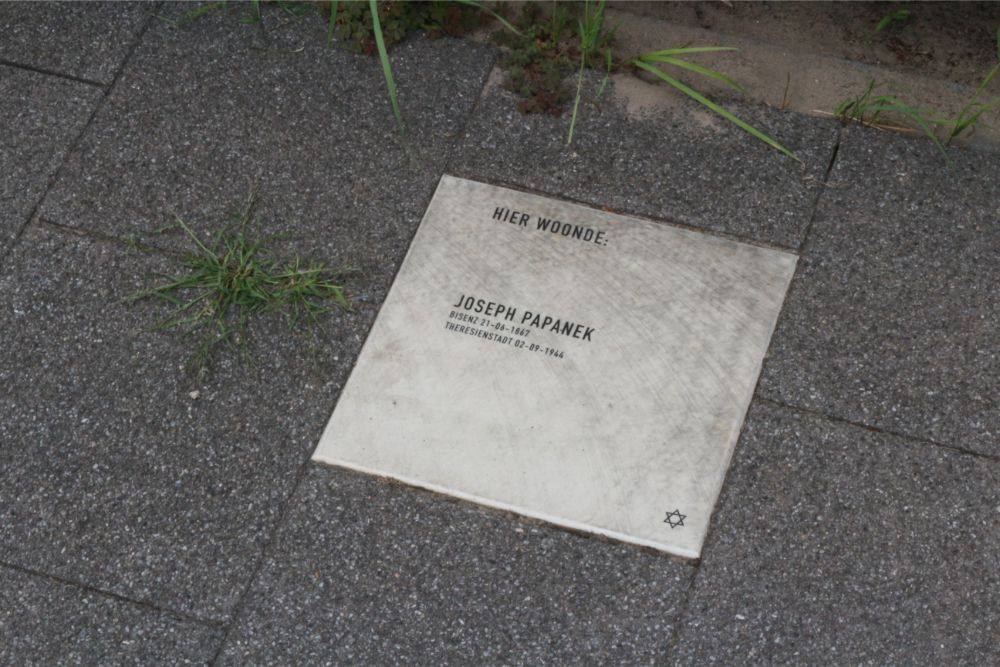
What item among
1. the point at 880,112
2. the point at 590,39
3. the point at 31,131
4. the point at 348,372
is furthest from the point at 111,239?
the point at 880,112

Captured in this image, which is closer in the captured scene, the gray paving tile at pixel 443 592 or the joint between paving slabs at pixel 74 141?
the gray paving tile at pixel 443 592

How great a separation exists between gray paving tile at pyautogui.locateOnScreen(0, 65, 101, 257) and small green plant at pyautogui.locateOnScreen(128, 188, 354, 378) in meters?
0.52

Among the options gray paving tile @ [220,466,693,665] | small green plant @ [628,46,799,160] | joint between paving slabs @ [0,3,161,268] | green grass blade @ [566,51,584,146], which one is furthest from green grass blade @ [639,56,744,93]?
joint between paving slabs @ [0,3,161,268]

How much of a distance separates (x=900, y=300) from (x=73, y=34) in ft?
9.02

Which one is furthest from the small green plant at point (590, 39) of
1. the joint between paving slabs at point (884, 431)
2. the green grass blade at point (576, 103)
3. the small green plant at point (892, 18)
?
the joint between paving slabs at point (884, 431)

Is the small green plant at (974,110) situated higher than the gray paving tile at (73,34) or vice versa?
the small green plant at (974,110)

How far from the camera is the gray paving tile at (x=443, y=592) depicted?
2430 mm

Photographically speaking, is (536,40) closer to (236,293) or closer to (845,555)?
(236,293)

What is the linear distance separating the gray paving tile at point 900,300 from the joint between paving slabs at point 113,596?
1.56m

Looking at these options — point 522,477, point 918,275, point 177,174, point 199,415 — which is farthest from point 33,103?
point 918,275

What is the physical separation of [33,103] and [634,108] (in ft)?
6.29

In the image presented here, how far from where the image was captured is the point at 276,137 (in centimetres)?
313

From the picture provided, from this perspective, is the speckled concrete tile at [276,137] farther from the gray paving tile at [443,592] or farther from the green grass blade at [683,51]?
the gray paving tile at [443,592]

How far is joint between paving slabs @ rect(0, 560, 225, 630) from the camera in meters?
2.48
